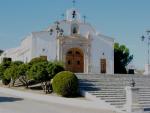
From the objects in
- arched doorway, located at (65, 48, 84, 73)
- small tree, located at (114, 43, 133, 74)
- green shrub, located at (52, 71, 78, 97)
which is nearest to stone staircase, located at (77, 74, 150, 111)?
green shrub, located at (52, 71, 78, 97)

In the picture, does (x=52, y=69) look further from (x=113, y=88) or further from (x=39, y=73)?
(x=113, y=88)

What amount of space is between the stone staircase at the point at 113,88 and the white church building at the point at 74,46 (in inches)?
316

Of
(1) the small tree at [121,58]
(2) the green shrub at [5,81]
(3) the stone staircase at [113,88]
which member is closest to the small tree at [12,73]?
(2) the green shrub at [5,81]

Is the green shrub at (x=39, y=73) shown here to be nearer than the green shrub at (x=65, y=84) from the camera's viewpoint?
No

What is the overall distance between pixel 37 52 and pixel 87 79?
34.4 feet

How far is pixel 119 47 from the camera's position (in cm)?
5078

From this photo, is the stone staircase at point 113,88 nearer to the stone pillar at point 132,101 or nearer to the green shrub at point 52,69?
the stone pillar at point 132,101

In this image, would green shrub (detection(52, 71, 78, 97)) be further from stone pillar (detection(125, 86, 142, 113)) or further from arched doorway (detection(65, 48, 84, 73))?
arched doorway (detection(65, 48, 84, 73))

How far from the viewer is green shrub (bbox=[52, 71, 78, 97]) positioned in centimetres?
2542

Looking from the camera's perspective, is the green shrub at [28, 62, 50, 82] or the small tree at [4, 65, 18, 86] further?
the small tree at [4, 65, 18, 86]

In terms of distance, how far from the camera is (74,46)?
41.0 meters

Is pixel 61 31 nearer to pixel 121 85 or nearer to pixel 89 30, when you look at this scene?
pixel 89 30

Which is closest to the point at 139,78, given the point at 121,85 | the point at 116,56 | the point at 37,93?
the point at 121,85

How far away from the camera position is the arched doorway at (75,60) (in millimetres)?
41438
